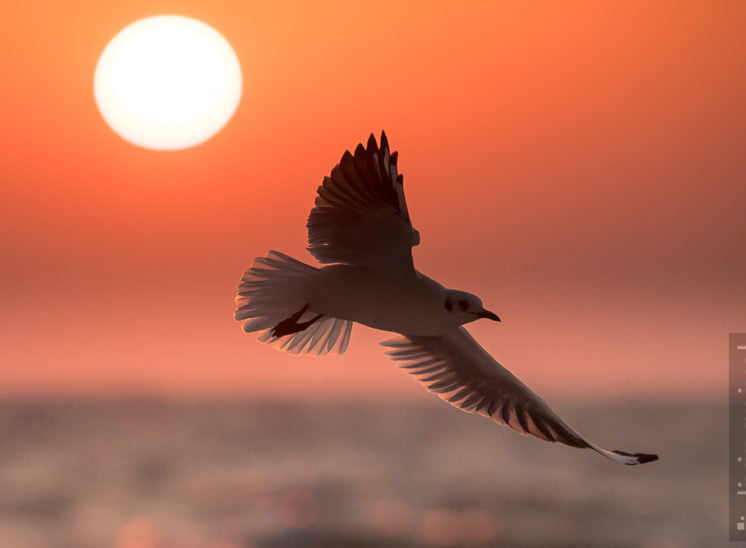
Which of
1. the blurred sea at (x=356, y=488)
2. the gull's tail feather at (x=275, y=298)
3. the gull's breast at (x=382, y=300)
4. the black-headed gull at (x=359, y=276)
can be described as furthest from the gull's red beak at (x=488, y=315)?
the blurred sea at (x=356, y=488)

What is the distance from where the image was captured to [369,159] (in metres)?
3.26

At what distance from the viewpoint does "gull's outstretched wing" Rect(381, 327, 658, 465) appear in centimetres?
404

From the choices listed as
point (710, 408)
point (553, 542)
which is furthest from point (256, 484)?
point (710, 408)

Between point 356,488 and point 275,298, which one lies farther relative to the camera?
point 356,488

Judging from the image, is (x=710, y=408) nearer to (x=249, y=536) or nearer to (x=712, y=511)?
(x=712, y=511)

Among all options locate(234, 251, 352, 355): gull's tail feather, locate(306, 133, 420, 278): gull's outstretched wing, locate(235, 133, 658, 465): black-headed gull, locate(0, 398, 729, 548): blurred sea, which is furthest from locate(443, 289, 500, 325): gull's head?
locate(0, 398, 729, 548): blurred sea

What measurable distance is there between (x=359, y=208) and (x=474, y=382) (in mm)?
1238

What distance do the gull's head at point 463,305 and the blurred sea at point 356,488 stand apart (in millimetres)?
38480

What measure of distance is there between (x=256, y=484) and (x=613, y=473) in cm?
2018

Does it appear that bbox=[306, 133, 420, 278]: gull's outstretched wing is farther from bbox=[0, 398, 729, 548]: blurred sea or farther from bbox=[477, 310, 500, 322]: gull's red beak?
bbox=[0, 398, 729, 548]: blurred sea

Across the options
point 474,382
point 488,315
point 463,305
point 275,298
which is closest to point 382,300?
point 463,305

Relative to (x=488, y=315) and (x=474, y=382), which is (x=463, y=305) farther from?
(x=474, y=382)

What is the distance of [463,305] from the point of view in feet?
10.1

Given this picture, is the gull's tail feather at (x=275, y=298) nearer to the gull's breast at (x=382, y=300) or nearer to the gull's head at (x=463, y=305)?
the gull's breast at (x=382, y=300)
